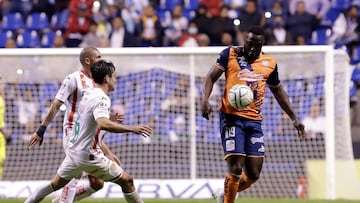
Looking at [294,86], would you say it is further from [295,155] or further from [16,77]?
[16,77]

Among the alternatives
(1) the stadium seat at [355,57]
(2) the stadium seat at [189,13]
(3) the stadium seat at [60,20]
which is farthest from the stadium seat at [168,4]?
(1) the stadium seat at [355,57]

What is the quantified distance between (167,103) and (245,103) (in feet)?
21.0

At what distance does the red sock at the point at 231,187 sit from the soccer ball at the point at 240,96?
83 centimetres

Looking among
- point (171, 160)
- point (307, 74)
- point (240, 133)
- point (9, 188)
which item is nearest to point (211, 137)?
point (171, 160)

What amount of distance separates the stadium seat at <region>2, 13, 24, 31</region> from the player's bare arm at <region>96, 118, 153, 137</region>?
13.7m

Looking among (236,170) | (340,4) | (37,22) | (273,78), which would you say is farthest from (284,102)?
(37,22)

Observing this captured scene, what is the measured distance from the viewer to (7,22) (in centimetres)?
2317

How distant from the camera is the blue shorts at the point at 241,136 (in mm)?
11016

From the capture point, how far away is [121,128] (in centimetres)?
949

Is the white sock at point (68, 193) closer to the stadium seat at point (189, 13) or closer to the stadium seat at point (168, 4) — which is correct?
the stadium seat at point (189, 13)

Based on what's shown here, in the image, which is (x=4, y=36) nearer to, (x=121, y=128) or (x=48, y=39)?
(x=48, y=39)

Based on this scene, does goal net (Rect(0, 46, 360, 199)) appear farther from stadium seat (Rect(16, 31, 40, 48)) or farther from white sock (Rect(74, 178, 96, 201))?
white sock (Rect(74, 178, 96, 201))

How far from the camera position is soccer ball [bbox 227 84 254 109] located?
10992 millimetres

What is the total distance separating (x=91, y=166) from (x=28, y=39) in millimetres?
12462
